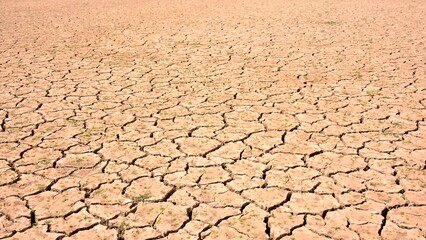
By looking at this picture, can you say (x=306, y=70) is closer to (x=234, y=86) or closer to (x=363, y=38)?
(x=234, y=86)

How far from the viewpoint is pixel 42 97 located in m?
3.91

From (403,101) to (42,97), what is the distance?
352cm

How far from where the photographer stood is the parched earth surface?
209 centimetres

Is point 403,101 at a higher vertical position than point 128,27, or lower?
lower

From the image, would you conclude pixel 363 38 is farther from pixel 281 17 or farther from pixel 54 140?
pixel 54 140

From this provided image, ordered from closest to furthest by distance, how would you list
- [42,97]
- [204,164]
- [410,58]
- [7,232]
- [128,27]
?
1. [7,232]
2. [204,164]
3. [42,97]
4. [410,58]
5. [128,27]

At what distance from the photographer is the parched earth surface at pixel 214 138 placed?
2094 millimetres

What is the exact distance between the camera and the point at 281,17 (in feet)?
28.4

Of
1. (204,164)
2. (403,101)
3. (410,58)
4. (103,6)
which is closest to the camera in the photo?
(204,164)

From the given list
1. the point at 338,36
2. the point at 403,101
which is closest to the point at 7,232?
the point at 403,101

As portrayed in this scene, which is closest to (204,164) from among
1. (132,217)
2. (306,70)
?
(132,217)

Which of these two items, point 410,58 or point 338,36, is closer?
point 410,58

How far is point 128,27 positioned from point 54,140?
5.23 meters

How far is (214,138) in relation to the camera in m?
3.00
